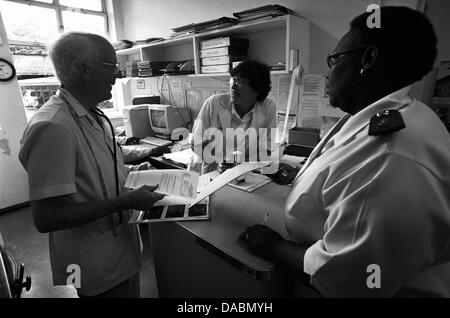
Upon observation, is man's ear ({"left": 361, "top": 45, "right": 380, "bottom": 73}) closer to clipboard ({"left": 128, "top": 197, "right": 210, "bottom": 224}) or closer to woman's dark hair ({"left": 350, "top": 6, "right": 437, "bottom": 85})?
woman's dark hair ({"left": 350, "top": 6, "right": 437, "bottom": 85})

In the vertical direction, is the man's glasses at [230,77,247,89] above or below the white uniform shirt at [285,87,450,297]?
above

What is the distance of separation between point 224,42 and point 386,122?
1.78 metres

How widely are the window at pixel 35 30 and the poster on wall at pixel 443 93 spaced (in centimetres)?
321

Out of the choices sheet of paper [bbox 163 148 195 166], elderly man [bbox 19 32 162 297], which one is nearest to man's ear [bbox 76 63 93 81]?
elderly man [bbox 19 32 162 297]

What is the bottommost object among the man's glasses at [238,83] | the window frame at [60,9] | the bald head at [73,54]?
the man's glasses at [238,83]

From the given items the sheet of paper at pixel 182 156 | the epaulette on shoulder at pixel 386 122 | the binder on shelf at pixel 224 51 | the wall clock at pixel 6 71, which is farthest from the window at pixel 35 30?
the epaulette on shoulder at pixel 386 122

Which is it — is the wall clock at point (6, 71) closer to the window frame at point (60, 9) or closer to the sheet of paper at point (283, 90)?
the window frame at point (60, 9)

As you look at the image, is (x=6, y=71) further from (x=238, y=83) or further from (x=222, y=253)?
(x=222, y=253)

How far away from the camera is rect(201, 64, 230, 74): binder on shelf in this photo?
2112 mm

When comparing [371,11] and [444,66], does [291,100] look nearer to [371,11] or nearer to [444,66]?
[444,66]

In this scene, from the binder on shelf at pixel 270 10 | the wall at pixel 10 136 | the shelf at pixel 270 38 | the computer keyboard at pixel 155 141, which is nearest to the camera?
the binder on shelf at pixel 270 10

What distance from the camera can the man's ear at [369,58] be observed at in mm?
630

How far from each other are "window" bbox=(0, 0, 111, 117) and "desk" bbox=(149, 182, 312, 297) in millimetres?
2759

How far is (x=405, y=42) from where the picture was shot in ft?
1.96
